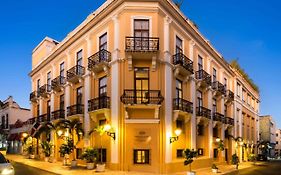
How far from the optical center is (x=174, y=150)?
23312mm

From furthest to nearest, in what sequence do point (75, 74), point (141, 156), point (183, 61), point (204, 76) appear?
point (204, 76) → point (75, 74) → point (183, 61) → point (141, 156)

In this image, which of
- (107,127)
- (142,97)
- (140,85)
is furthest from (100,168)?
(140,85)

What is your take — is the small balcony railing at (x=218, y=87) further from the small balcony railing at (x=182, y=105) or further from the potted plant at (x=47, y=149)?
the potted plant at (x=47, y=149)

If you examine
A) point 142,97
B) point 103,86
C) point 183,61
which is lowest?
point 142,97

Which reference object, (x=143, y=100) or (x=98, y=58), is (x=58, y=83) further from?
(x=143, y=100)

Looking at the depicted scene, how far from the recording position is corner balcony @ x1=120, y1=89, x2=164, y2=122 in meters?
21.2

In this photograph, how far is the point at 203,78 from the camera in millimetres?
29047

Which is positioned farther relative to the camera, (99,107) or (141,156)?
(99,107)

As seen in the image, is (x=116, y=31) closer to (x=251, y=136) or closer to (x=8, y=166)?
(x=8, y=166)

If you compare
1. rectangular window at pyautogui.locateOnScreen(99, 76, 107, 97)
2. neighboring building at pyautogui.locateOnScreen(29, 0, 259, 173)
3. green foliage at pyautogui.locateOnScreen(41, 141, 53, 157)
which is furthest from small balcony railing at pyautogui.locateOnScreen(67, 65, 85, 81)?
green foliage at pyautogui.locateOnScreen(41, 141, 53, 157)

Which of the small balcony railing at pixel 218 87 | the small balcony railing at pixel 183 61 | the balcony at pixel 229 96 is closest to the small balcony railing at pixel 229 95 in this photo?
the balcony at pixel 229 96

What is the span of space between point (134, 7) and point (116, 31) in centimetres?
212

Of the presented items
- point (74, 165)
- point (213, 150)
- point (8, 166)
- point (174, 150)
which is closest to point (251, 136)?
point (213, 150)

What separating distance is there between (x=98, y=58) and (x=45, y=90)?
14264 mm
